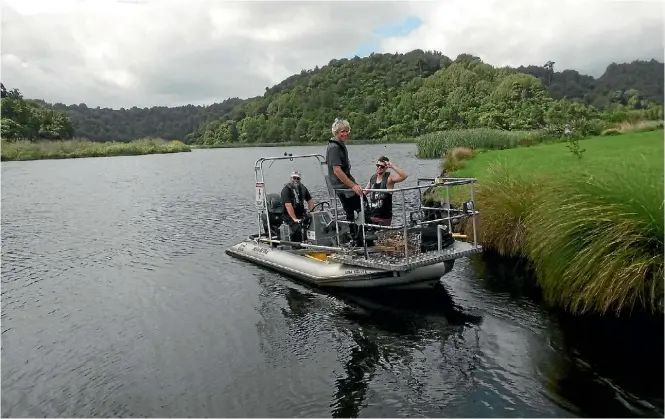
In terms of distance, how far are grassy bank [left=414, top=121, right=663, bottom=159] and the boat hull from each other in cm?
1693

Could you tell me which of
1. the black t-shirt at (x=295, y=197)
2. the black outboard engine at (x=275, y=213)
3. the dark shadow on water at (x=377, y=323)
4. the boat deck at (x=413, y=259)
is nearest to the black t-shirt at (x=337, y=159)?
the boat deck at (x=413, y=259)

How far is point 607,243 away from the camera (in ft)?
25.7

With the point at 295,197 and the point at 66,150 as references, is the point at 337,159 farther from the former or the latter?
the point at 66,150

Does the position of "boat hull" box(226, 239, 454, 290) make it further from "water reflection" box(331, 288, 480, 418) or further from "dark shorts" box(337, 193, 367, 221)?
"dark shorts" box(337, 193, 367, 221)

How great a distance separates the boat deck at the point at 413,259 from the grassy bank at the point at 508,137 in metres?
16.8

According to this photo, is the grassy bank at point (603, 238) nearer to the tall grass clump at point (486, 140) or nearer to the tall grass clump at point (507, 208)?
the tall grass clump at point (507, 208)

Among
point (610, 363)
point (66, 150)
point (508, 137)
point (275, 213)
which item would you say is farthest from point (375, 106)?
point (610, 363)

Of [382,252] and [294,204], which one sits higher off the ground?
[294,204]

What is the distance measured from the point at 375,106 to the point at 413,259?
111 metres

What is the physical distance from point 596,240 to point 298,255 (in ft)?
22.4

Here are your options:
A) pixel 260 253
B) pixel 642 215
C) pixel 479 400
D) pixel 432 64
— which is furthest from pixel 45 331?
pixel 432 64

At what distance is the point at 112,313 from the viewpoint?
11.0 meters

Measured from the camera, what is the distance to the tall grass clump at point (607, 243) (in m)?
7.54

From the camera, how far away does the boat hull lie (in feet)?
34.1
